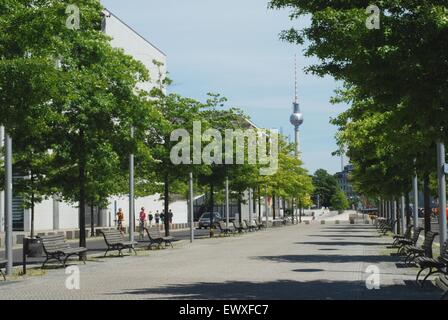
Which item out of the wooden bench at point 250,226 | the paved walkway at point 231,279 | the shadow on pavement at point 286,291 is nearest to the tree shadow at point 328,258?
the paved walkway at point 231,279

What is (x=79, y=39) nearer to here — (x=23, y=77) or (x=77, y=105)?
(x=77, y=105)

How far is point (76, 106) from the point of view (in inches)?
858

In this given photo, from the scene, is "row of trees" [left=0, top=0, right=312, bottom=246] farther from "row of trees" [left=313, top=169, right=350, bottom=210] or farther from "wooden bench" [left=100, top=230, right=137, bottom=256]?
"row of trees" [left=313, top=169, right=350, bottom=210]

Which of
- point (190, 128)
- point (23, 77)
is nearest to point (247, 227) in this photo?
point (190, 128)

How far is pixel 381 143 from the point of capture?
25891 mm

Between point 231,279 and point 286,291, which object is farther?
point 231,279

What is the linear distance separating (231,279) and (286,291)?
2.73 meters

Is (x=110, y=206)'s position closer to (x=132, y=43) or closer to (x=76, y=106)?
(x=132, y=43)

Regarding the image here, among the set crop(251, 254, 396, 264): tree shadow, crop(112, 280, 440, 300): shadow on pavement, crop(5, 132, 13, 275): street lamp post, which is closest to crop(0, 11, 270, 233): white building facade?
crop(251, 254, 396, 264): tree shadow

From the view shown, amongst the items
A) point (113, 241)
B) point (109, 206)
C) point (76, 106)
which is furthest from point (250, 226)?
point (76, 106)

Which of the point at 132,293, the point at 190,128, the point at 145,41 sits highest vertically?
the point at 145,41

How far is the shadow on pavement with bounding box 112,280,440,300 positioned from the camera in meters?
12.8

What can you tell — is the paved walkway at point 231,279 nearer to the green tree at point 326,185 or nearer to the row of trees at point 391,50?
the row of trees at point 391,50
